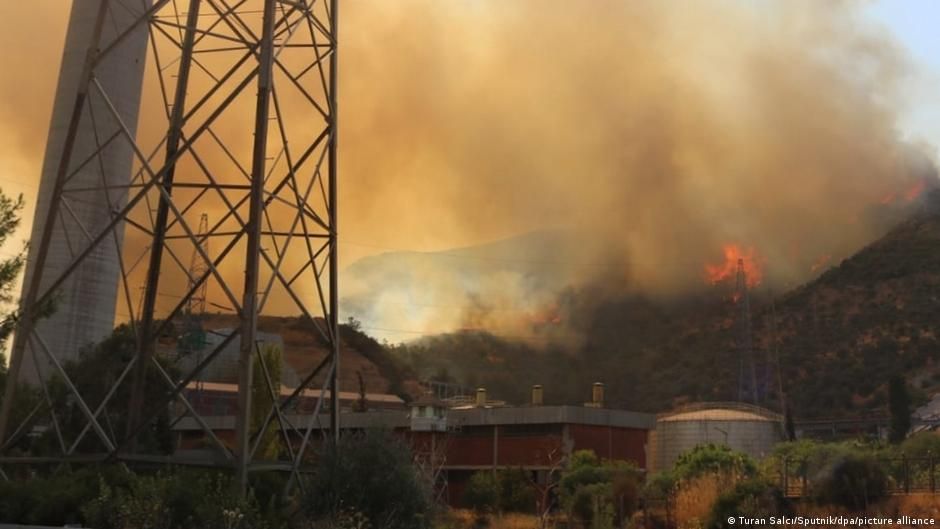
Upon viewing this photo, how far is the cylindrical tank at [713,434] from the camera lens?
60.2m

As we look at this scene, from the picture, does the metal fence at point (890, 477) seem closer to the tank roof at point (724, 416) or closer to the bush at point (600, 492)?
the bush at point (600, 492)

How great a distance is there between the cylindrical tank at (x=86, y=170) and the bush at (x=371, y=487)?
35996mm

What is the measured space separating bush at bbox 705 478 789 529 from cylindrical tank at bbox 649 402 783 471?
36.1m

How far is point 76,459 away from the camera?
17141mm

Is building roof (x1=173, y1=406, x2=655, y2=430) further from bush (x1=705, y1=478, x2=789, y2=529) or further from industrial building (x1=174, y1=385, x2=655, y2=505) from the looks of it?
bush (x1=705, y1=478, x2=789, y2=529)

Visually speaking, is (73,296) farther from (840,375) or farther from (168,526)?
(840,375)

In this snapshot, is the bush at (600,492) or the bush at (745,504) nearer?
the bush at (745,504)

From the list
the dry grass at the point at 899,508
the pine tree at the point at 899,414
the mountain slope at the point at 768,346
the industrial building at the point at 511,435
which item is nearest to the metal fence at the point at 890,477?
the dry grass at the point at 899,508

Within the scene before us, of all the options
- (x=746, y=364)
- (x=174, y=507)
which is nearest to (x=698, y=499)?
(x=174, y=507)

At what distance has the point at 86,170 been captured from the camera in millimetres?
47281

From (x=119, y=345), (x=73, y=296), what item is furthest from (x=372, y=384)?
(x=119, y=345)

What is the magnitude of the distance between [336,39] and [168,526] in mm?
11423

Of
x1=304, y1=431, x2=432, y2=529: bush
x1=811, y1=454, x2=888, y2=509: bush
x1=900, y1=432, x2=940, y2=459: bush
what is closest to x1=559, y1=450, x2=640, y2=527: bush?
x1=811, y1=454, x2=888, y2=509: bush

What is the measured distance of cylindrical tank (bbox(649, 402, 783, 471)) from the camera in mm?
60156
